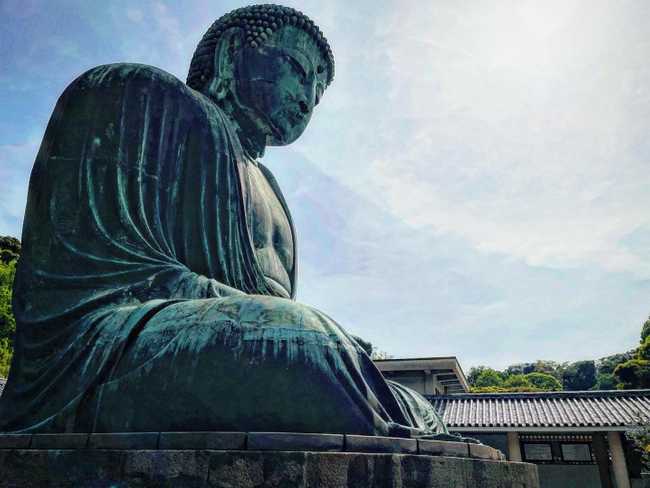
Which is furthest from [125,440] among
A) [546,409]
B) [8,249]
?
[8,249]

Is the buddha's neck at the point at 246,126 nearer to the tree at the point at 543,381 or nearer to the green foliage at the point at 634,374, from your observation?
the green foliage at the point at 634,374

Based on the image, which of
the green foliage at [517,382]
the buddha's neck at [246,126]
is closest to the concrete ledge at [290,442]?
the buddha's neck at [246,126]

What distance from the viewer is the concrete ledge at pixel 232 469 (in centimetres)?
173

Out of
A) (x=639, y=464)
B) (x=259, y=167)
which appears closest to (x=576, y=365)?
(x=639, y=464)

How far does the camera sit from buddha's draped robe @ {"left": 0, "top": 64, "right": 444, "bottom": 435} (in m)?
2.10

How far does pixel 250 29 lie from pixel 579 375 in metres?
69.9

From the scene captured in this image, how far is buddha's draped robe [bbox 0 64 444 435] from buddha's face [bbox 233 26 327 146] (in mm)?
482

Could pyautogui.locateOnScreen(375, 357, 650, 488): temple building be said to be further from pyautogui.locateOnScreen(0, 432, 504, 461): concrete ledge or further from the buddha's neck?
pyautogui.locateOnScreen(0, 432, 504, 461): concrete ledge

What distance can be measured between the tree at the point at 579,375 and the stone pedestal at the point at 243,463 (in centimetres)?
6816

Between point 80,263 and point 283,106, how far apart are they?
2.21 metres

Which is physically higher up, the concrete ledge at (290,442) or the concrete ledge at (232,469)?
the concrete ledge at (290,442)

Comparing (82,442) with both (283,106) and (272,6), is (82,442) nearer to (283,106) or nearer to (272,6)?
(283,106)

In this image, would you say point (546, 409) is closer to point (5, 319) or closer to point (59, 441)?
point (59, 441)

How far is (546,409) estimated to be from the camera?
49.1ft
